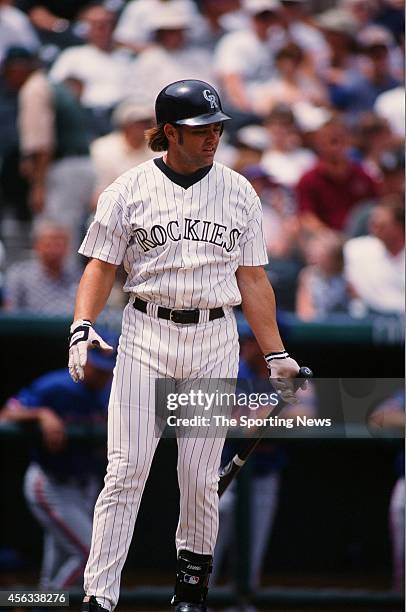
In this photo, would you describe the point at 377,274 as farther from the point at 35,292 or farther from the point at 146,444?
the point at 146,444

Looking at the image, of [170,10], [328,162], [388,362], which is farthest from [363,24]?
[388,362]

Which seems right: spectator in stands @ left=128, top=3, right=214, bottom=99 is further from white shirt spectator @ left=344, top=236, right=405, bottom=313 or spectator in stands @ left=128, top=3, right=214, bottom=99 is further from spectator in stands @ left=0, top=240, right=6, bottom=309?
white shirt spectator @ left=344, top=236, right=405, bottom=313

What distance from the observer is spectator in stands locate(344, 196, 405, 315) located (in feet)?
26.3

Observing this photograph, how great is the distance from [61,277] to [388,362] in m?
2.00

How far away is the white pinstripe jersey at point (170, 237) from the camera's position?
4492 mm

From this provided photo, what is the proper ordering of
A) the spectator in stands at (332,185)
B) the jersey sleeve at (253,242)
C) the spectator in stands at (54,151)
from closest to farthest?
1. the jersey sleeve at (253,242)
2. the spectator in stands at (54,151)
3. the spectator in stands at (332,185)

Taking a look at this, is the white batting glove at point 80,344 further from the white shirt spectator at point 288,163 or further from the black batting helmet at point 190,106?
the white shirt spectator at point 288,163

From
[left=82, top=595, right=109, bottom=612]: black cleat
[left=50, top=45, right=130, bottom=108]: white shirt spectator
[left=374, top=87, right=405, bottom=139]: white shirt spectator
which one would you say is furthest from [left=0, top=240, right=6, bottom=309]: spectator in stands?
[left=374, top=87, right=405, bottom=139]: white shirt spectator

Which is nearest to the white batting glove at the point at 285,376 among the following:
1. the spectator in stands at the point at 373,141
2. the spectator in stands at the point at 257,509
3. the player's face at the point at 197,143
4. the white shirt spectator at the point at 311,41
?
the player's face at the point at 197,143

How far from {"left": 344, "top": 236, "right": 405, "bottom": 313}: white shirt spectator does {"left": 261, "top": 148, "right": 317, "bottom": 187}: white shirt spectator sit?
1412mm

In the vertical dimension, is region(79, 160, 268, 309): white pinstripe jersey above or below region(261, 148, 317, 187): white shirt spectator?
below

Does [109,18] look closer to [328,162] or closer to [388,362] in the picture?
[328,162]

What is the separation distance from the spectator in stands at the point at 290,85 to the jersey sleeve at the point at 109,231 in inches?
239

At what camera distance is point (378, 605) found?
7.22 metres
